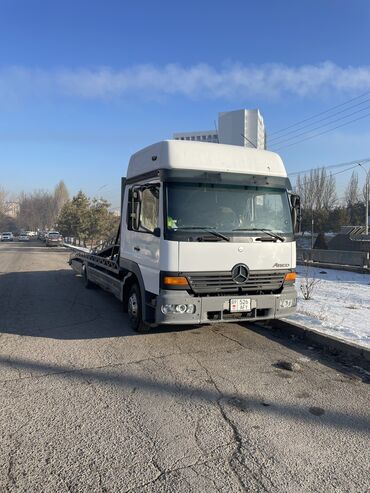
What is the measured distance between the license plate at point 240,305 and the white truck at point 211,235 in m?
0.01

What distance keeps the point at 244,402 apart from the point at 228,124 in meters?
37.5

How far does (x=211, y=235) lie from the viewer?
596 cm

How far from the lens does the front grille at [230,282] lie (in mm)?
5922

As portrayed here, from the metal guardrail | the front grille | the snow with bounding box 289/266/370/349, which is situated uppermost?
the front grille

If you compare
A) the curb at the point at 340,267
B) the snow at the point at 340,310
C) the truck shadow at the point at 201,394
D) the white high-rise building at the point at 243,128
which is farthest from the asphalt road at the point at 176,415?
the white high-rise building at the point at 243,128

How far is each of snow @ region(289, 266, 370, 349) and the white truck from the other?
974mm

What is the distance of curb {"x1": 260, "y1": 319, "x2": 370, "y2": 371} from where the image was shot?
565 centimetres

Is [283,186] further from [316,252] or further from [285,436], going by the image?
[316,252]

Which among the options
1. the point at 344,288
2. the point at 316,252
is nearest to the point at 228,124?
the point at 316,252

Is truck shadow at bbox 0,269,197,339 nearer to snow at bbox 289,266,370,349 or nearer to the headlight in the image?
the headlight

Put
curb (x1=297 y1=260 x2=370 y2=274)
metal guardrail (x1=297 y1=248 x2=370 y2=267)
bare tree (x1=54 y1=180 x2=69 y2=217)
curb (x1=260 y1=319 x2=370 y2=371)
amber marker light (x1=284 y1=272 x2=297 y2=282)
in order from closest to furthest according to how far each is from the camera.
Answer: curb (x1=260 y1=319 x2=370 y2=371), amber marker light (x1=284 y1=272 x2=297 y2=282), curb (x1=297 y1=260 x2=370 y2=274), metal guardrail (x1=297 y1=248 x2=370 y2=267), bare tree (x1=54 y1=180 x2=69 y2=217)

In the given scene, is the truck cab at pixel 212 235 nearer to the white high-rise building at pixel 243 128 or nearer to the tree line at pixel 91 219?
the tree line at pixel 91 219

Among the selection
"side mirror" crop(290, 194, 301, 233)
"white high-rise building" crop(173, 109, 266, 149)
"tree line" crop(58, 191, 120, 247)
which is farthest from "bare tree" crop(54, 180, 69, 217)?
"side mirror" crop(290, 194, 301, 233)

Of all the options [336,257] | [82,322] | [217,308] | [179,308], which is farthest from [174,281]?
[336,257]
